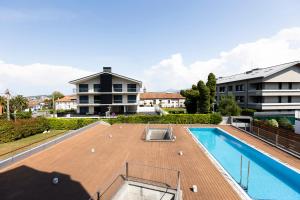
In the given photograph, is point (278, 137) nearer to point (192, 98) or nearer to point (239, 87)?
point (192, 98)

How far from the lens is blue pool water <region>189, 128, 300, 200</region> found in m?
12.0

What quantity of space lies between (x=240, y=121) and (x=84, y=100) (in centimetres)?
3045

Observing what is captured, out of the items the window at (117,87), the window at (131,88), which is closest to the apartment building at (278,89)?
the window at (131,88)

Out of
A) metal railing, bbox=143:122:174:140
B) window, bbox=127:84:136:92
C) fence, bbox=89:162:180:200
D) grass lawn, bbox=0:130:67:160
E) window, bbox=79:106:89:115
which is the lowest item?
grass lawn, bbox=0:130:67:160

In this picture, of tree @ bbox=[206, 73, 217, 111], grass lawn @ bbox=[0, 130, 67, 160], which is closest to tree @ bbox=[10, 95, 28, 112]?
grass lawn @ bbox=[0, 130, 67, 160]

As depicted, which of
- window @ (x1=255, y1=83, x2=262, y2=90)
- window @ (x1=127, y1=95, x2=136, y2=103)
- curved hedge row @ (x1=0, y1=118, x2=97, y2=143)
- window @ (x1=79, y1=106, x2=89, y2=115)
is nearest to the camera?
curved hedge row @ (x1=0, y1=118, x2=97, y2=143)

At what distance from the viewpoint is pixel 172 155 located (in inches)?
663

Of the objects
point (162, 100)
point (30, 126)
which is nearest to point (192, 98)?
point (30, 126)

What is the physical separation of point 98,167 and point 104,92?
29.6 m

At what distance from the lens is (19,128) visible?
2408 centimetres

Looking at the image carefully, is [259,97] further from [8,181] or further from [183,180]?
[8,181]

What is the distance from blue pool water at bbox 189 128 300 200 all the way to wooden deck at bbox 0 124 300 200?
1.26 metres

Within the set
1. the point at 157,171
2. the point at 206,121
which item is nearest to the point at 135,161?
the point at 157,171

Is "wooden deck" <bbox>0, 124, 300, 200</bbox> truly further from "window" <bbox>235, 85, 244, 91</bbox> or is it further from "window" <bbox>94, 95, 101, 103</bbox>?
"window" <bbox>235, 85, 244, 91</bbox>
